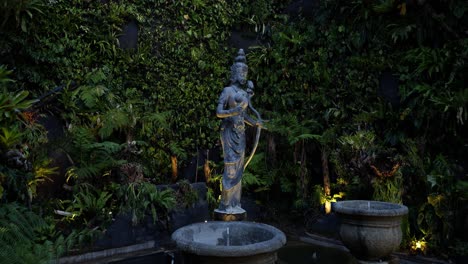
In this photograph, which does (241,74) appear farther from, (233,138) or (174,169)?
(174,169)

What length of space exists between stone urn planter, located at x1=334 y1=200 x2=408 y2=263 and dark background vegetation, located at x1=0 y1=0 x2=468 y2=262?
1793 mm

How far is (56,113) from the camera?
8.12 metres

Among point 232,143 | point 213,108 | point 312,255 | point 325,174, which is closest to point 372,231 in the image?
point 312,255

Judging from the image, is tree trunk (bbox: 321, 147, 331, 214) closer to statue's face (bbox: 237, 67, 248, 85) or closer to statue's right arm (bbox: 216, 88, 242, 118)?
statue's face (bbox: 237, 67, 248, 85)

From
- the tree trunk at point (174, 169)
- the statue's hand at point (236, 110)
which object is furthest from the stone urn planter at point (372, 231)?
the tree trunk at point (174, 169)

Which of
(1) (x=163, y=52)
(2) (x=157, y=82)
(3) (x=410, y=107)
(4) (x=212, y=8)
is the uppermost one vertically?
(4) (x=212, y=8)

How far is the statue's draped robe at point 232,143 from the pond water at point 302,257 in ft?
4.63

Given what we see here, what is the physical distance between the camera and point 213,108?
10719 mm

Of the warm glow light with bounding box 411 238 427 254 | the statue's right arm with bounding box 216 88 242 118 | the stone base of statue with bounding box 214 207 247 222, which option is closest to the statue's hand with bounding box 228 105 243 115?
the statue's right arm with bounding box 216 88 242 118

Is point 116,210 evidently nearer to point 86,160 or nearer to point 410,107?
point 86,160

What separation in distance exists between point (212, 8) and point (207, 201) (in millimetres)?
6261

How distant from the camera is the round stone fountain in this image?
9.44 feet

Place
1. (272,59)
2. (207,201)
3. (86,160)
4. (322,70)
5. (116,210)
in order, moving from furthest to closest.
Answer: (272,59) → (322,70) → (207,201) → (86,160) → (116,210)

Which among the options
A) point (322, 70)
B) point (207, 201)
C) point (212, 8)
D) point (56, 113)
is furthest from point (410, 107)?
point (56, 113)
